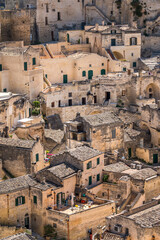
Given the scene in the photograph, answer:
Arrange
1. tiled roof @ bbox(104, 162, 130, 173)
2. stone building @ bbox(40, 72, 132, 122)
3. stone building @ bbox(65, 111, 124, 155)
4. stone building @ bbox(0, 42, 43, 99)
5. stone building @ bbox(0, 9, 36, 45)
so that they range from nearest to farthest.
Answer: tiled roof @ bbox(104, 162, 130, 173)
stone building @ bbox(65, 111, 124, 155)
stone building @ bbox(0, 42, 43, 99)
stone building @ bbox(40, 72, 132, 122)
stone building @ bbox(0, 9, 36, 45)

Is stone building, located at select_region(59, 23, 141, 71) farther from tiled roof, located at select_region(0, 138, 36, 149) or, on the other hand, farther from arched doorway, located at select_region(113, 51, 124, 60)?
tiled roof, located at select_region(0, 138, 36, 149)

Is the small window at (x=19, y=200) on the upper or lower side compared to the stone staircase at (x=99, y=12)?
lower

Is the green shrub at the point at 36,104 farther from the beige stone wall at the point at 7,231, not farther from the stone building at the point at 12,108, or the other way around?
the beige stone wall at the point at 7,231

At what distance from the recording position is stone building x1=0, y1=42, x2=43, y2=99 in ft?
222

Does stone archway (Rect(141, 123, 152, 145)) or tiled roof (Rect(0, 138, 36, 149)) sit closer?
tiled roof (Rect(0, 138, 36, 149))

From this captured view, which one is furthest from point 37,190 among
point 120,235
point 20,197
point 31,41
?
point 31,41

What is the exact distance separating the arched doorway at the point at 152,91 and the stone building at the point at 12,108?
47.5ft

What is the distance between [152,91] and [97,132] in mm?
15944

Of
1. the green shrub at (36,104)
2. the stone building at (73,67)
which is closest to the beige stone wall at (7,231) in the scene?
the green shrub at (36,104)

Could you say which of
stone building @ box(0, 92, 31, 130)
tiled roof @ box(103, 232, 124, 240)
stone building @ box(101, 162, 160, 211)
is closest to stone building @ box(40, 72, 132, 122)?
stone building @ box(0, 92, 31, 130)

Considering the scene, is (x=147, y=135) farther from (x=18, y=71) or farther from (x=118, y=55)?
(x=118, y=55)

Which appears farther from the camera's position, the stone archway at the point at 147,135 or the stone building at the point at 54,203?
the stone archway at the point at 147,135

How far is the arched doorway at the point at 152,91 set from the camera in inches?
2899

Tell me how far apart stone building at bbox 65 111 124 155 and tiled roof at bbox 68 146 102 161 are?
337 cm
